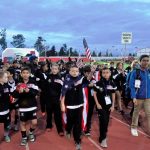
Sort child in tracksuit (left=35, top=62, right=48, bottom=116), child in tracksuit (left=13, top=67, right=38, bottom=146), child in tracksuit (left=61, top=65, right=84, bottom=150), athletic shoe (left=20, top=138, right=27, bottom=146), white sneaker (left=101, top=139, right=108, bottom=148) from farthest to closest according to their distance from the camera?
child in tracksuit (left=35, top=62, right=48, bottom=116), white sneaker (left=101, top=139, right=108, bottom=148), athletic shoe (left=20, top=138, right=27, bottom=146), child in tracksuit (left=61, top=65, right=84, bottom=150), child in tracksuit (left=13, top=67, right=38, bottom=146)

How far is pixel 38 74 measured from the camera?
39.0 ft

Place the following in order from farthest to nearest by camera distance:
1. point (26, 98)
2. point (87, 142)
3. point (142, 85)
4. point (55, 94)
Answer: point (55, 94) < point (142, 85) < point (87, 142) < point (26, 98)

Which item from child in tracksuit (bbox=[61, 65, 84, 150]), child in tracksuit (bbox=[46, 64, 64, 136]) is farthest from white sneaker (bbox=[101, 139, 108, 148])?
child in tracksuit (bbox=[46, 64, 64, 136])

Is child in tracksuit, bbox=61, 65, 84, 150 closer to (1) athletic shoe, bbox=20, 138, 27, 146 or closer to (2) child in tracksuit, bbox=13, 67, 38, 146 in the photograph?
(2) child in tracksuit, bbox=13, 67, 38, 146

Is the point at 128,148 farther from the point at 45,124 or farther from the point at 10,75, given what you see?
the point at 10,75

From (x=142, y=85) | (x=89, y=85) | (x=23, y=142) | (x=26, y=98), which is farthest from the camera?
(x=142, y=85)

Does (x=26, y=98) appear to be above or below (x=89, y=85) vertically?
below

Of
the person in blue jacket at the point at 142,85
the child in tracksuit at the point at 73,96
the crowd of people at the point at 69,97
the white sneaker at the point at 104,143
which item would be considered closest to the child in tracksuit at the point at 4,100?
the crowd of people at the point at 69,97

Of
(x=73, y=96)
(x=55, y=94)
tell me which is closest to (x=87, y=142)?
(x=73, y=96)

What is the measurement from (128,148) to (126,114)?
4.13 meters

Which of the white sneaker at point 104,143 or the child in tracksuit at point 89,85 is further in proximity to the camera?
the child in tracksuit at point 89,85

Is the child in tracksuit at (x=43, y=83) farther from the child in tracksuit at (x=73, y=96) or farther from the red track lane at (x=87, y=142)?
the child in tracksuit at (x=73, y=96)

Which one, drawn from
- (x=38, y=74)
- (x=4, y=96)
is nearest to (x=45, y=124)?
(x=38, y=74)

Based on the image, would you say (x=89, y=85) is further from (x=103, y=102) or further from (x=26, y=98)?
(x=26, y=98)
